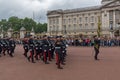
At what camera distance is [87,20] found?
121625mm

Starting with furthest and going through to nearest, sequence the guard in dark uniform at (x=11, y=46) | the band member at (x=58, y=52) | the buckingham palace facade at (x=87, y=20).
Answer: the buckingham palace facade at (x=87, y=20) → the guard in dark uniform at (x=11, y=46) → the band member at (x=58, y=52)

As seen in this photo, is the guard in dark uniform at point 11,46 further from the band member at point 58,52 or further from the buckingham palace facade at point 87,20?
the buckingham palace facade at point 87,20

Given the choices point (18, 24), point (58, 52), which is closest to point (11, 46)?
point (58, 52)

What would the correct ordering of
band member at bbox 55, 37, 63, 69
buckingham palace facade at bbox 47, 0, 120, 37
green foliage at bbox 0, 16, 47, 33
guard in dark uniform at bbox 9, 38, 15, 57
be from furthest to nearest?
green foliage at bbox 0, 16, 47, 33 < buckingham palace facade at bbox 47, 0, 120, 37 < guard in dark uniform at bbox 9, 38, 15, 57 < band member at bbox 55, 37, 63, 69

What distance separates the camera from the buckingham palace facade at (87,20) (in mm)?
107750

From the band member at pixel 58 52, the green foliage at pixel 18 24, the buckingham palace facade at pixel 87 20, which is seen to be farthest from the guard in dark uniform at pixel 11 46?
the green foliage at pixel 18 24

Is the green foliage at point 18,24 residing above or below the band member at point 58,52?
above

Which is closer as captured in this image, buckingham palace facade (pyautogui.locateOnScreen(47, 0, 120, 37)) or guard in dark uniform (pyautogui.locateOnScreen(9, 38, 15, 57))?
guard in dark uniform (pyautogui.locateOnScreen(9, 38, 15, 57))

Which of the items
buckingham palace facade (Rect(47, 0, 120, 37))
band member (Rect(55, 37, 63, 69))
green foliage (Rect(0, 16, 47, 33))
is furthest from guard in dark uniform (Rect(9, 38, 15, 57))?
green foliage (Rect(0, 16, 47, 33))

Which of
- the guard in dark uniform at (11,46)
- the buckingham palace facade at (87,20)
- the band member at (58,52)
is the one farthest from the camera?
the buckingham palace facade at (87,20)

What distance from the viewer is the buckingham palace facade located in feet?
354

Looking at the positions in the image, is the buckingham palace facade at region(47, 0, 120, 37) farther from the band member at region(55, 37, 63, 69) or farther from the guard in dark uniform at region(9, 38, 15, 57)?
the band member at region(55, 37, 63, 69)

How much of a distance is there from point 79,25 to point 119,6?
2352 cm

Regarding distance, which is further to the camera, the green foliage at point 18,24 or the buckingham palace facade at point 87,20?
the green foliage at point 18,24
